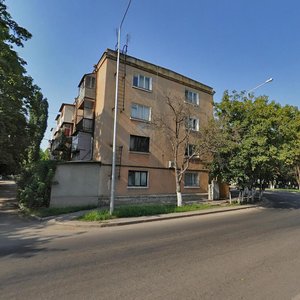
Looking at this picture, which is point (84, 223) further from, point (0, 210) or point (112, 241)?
point (0, 210)

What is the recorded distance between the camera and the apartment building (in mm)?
18642

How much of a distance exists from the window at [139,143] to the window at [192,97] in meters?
6.16

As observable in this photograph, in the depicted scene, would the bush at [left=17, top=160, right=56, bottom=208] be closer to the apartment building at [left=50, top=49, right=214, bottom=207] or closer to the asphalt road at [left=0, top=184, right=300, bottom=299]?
the apartment building at [left=50, top=49, right=214, bottom=207]

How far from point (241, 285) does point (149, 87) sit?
59.6 ft

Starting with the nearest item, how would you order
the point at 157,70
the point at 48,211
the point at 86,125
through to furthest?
the point at 48,211
the point at 86,125
the point at 157,70

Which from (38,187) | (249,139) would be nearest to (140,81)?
(249,139)

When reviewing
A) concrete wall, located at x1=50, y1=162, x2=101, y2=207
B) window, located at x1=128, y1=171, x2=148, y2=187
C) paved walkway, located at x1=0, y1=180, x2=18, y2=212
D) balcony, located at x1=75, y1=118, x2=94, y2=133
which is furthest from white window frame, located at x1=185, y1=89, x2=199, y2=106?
paved walkway, located at x1=0, y1=180, x2=18, y2=212


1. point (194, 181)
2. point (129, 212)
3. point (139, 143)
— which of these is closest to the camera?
point (129, 212)

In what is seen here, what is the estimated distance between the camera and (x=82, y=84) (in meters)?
21.4

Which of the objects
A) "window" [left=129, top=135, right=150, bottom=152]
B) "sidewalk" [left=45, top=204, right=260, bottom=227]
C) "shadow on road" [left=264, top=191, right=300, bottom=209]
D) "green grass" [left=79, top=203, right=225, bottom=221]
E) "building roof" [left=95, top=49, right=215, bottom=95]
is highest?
"building roof" [left=95, top=49, right=215, bottom=95]

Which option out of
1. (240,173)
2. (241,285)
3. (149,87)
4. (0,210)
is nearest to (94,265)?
(241,285)

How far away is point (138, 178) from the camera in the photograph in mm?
19688

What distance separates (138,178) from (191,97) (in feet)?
31.4

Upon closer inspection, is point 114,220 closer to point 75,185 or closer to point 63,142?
point 75,185
